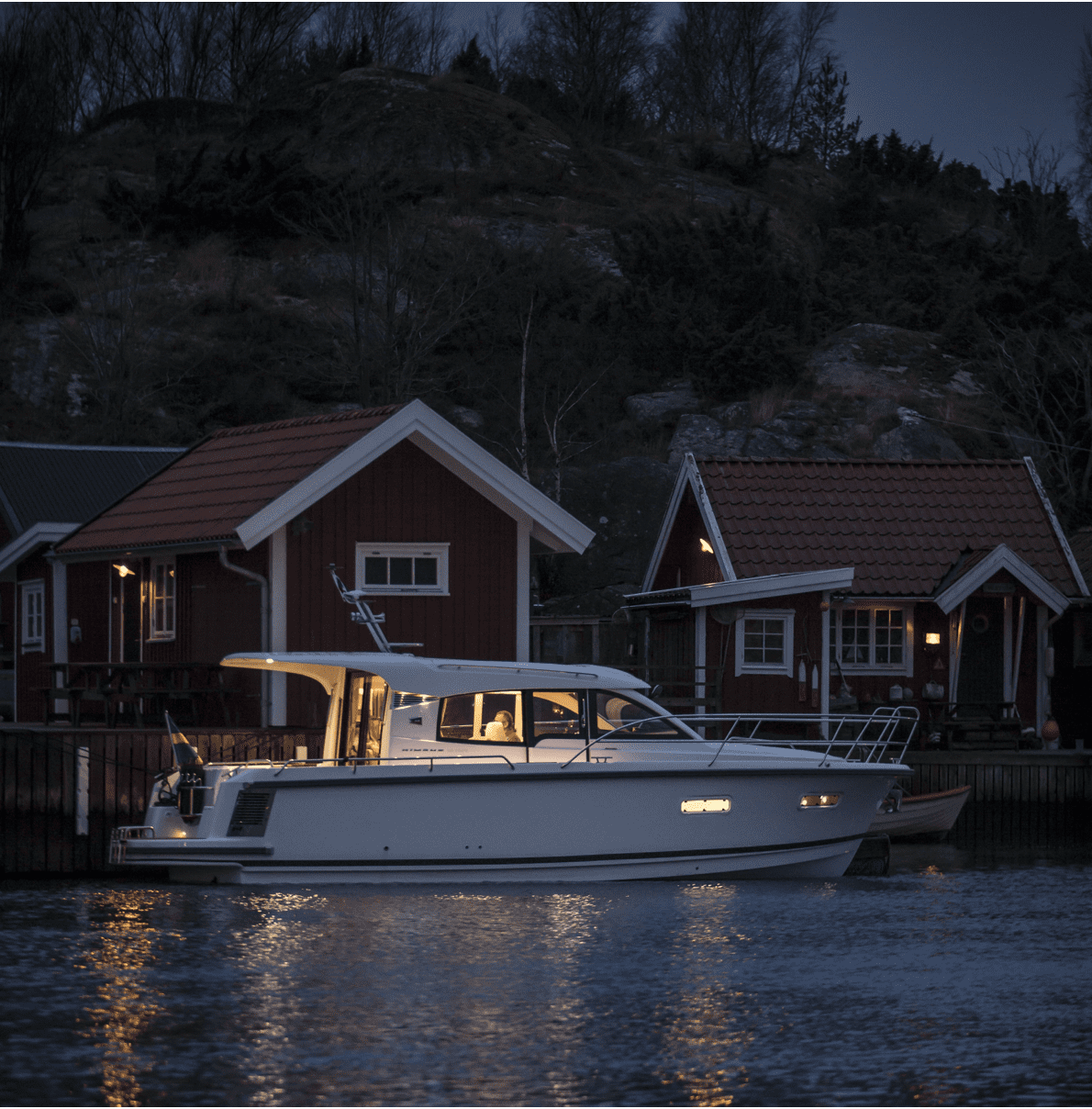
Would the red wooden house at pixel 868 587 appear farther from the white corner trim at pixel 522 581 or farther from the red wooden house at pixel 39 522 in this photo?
the red wooden house at pixel 39 522

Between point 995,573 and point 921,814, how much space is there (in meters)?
5.58

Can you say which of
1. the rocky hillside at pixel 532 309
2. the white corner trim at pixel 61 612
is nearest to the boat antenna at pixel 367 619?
the white corner trim at pixel 61 612

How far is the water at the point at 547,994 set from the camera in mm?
10781

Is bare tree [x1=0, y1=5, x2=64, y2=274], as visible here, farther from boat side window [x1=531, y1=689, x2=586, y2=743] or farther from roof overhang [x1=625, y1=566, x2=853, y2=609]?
boat side window [x1=531, y1=689, x2=586, y2=743]

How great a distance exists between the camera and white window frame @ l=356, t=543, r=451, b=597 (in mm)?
23484

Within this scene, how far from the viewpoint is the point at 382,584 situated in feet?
77.6

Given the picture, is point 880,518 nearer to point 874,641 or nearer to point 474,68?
point 874,641

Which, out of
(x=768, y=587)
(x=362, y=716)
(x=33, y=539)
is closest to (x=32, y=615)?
(x=33, y=539)

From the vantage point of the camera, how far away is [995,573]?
27234mm

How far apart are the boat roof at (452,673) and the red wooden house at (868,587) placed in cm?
700

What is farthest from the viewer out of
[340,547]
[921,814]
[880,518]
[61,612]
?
[880,518]

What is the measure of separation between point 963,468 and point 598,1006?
19.2 metres

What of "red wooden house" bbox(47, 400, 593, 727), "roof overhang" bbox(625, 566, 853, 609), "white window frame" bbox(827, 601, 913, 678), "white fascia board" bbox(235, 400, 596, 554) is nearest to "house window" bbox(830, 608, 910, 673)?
"white window frame" bbox(827, 601, 913, 678)

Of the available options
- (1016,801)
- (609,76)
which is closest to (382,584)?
(1016,801)
